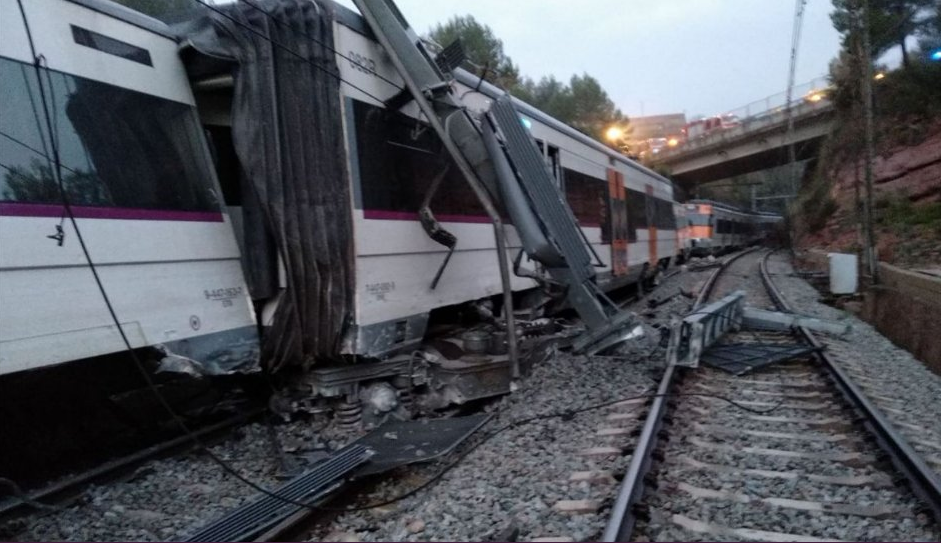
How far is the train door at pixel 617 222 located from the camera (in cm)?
1224

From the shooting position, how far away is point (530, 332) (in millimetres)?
7598

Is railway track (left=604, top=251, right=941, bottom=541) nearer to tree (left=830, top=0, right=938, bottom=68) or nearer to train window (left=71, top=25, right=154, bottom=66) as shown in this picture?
train window (left=71, top=25, right=154, bottom=66)

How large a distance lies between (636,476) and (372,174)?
314 centimetres

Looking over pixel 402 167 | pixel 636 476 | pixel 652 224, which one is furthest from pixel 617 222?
pixel 636 476

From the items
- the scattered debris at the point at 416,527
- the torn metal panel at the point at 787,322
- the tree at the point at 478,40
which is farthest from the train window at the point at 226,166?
the tree at the point at 478,40

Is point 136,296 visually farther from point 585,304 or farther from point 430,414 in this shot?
point 585,304

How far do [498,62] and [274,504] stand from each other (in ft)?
146

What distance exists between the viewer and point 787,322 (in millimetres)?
9109

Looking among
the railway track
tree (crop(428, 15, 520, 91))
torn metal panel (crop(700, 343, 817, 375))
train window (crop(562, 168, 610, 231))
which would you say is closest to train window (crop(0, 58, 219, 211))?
the railway track

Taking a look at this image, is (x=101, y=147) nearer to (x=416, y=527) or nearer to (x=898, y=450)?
(x=416, y=527)

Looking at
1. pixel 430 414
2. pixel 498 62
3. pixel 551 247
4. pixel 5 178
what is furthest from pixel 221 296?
pixel 498 62

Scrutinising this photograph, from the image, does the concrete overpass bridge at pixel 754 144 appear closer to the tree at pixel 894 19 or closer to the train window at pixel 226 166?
the tree at pixel 894 19

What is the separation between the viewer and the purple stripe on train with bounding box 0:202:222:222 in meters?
3.67

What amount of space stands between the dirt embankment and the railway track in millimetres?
11190
